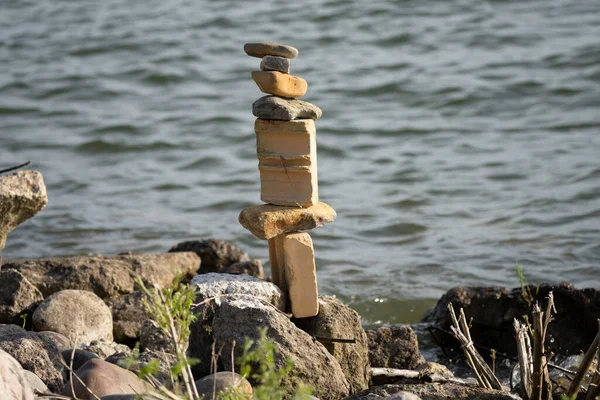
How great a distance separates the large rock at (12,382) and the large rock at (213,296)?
97cm

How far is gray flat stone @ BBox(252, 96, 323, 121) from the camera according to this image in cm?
439

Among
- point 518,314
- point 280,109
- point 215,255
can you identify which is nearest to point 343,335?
point 280,109

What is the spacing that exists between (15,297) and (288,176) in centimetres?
195

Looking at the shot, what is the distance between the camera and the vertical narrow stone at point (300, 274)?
4477 mm

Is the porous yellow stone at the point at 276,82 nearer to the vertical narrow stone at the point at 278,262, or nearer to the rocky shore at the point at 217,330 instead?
the vertical narrow stone at the point at 278,262

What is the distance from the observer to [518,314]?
20.1ft

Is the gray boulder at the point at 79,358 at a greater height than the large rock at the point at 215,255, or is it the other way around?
the gray boulder at the point at 79,358

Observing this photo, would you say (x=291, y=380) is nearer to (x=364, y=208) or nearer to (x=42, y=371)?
(x=42, y=371)

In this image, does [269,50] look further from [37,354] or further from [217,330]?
[37,354]

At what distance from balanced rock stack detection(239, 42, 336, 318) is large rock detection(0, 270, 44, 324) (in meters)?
1.64

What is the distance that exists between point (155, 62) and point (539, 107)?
6.48 m

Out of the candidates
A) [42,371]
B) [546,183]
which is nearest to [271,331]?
[42,371]

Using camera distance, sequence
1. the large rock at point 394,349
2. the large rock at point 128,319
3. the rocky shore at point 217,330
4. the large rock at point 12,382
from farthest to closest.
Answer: the large rock at point 128,319
the large rock at point 394,349
the rocky shore at point 217,330
the large rock at point 12,382

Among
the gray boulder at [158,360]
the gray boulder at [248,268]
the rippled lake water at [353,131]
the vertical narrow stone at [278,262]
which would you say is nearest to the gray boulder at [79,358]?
the gray boulder at [158,360]
